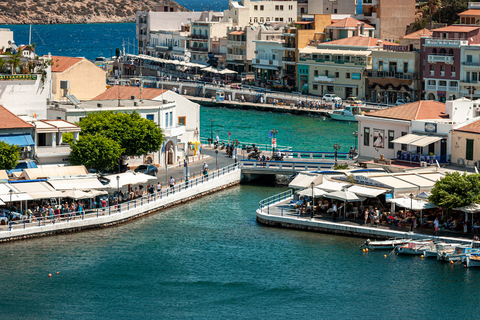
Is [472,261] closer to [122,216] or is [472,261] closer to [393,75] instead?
[122,216]

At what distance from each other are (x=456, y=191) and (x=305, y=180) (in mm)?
10971

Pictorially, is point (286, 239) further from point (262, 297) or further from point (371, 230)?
point (262, 297)

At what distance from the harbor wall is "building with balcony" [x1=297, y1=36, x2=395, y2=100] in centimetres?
5743

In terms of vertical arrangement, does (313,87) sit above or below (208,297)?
above

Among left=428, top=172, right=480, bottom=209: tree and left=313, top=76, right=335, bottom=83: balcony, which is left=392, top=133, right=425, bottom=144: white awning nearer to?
left=428, top=172, right=480, bottom=209: tree

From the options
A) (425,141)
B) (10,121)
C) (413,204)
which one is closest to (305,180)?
(413,204)

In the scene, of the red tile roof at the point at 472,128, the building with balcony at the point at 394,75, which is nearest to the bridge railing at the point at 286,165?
the red tile roof at the point at 472,128

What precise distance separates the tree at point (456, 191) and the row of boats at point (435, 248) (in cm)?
251

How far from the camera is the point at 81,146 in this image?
65750 millimetres

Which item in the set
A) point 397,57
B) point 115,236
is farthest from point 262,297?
point 397,57

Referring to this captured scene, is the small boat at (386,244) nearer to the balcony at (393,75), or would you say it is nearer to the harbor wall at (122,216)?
the harbor wall at (122,216)

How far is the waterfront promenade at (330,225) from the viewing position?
5444cm

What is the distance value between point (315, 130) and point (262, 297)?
64504 mm

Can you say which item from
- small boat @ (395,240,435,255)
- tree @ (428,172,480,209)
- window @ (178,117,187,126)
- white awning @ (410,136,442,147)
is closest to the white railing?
window @ (178,117,187,126)
